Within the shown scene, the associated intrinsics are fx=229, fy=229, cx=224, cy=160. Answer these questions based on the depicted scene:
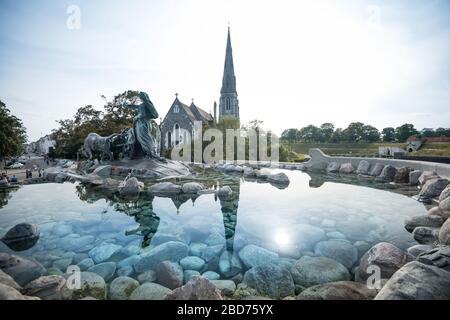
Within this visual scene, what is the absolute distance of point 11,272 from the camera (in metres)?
3.79

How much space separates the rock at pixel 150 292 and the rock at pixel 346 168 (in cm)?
1838

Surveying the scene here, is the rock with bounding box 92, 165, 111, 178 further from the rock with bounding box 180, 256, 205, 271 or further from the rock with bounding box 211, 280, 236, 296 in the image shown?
the rock with bounding box 211, 280, 236, 296

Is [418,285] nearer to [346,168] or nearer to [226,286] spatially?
[226,286]

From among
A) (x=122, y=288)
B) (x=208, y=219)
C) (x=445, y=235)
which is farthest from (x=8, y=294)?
(x=445, y=235)

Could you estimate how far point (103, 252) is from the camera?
194 inches

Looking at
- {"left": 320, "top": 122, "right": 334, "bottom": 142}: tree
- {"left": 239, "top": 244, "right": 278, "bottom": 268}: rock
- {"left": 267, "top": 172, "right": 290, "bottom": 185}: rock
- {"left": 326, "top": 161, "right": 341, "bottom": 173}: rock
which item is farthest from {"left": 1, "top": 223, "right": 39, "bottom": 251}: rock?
{"left": 320, "top": 122, "right": 334, "bottom": 142}: tree

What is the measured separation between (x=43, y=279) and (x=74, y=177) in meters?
12.6

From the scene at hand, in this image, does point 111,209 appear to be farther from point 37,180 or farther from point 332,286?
point 37,180

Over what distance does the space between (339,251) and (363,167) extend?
15.3m

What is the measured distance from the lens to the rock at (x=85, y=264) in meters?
4.34

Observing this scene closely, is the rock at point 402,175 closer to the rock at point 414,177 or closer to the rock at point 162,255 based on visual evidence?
the rock at point 414,177

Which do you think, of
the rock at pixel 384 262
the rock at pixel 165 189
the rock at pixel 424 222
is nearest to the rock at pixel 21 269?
the rock at pixel 384 262
